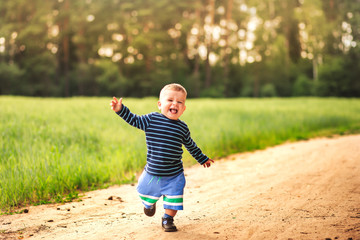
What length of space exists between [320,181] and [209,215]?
2326 millimetres

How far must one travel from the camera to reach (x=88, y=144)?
7500mm

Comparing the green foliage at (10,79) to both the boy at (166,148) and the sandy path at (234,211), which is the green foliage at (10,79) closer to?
the sandy path at (234,211)

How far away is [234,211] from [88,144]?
4303 millimetres

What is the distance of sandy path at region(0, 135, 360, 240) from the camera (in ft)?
11.6

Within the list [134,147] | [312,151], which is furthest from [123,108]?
[312,151]

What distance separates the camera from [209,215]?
4113mm

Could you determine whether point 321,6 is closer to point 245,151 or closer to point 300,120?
point 300,120

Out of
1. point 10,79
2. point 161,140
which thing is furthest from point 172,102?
point 10,79

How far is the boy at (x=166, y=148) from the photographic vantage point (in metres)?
3.51

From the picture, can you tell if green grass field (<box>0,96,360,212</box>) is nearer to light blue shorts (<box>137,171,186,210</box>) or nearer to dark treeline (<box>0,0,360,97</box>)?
light blue shorts (<box>137,171,186,210</box>)

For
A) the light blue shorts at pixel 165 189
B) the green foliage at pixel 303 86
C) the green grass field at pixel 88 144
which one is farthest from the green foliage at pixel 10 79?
the light blue shorts at pixel 165 189

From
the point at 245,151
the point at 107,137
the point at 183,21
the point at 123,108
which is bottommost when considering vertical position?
the point at 245,151

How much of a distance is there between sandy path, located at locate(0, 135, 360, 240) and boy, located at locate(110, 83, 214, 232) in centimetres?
39

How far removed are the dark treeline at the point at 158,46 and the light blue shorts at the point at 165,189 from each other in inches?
1339
